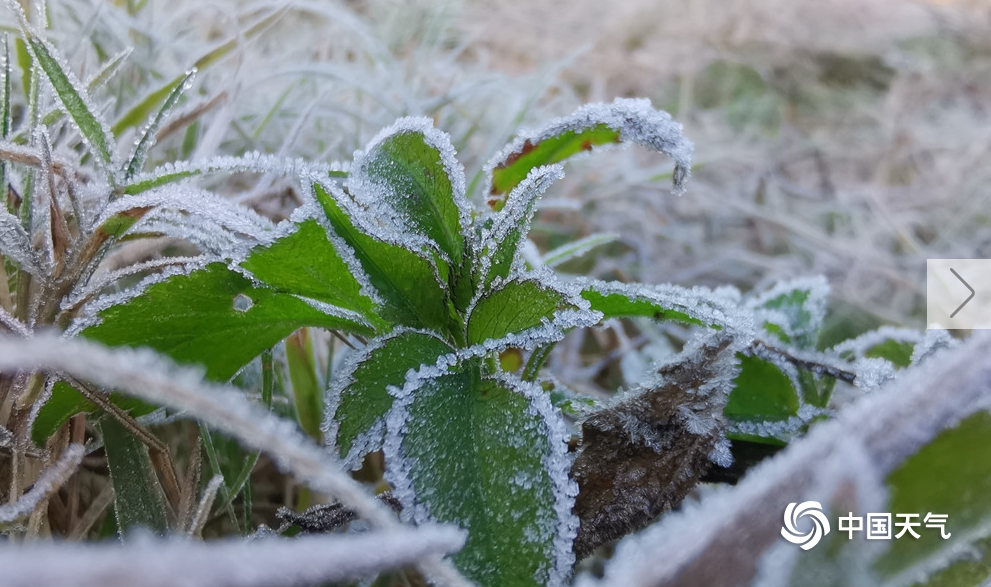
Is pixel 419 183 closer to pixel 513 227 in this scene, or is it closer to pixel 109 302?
pixel 513 227

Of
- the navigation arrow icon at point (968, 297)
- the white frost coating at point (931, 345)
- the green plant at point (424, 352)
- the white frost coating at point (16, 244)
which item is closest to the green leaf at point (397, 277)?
the green plant at point (424, 352)

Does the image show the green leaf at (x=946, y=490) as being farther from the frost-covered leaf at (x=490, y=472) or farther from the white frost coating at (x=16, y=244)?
the white frost coating at (x=16, y=244)

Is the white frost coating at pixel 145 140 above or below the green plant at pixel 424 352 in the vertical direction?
above

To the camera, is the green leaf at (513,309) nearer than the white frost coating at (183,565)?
No

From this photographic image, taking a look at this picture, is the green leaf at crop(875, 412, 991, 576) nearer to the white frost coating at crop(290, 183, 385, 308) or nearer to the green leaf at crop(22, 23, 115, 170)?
the white frost coating at crop(290, 183, 385, 308)

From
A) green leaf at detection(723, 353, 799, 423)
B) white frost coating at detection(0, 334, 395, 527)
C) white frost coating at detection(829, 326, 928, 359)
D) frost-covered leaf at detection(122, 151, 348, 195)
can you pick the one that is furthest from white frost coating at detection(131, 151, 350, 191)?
white frost coating at detection(829, 326, 928, 359)

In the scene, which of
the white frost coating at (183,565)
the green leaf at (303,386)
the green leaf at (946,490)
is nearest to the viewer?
the white frost coating at (183,565)

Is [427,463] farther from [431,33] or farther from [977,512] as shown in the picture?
[431,33]

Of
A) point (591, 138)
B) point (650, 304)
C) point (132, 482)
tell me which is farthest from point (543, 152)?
point (132, 482)

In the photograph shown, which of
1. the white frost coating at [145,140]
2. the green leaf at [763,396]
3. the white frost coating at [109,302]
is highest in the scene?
the white frost coating at [145,140]
